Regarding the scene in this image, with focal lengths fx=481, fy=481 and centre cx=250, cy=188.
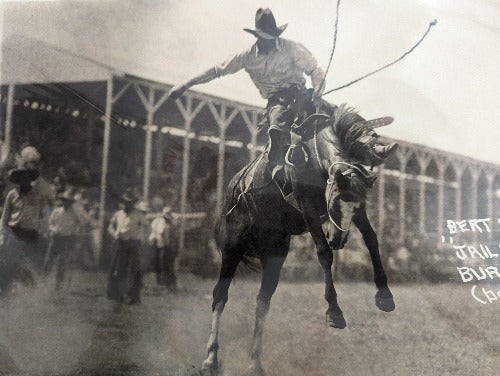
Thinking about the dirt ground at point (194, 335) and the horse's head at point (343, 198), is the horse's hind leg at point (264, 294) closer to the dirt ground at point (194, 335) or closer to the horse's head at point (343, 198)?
the dirt ground at point (194, 335)

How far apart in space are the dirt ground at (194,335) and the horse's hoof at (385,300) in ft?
0.13

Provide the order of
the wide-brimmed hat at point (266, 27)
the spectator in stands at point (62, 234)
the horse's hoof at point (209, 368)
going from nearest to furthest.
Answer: the horse's hoof at point (209, 368), the spectator in stands at point (62, 234), the wide-brimmed hat at point (266, 27)

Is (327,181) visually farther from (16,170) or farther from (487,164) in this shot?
(16,170)

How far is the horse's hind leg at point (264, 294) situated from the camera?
3.12m

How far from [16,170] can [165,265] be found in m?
1.21

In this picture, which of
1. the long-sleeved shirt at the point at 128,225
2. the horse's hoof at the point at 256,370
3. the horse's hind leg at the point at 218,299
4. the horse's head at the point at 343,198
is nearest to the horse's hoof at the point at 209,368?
the horse's hind leg at the point at 218,299

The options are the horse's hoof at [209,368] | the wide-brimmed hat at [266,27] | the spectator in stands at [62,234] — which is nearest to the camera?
the horse's hoof at [209,368]

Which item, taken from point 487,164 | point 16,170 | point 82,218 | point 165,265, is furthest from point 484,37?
point 16,170

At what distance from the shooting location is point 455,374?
10.5ft

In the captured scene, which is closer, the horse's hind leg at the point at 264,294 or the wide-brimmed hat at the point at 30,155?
the horse's hind leg at the point at 264,294

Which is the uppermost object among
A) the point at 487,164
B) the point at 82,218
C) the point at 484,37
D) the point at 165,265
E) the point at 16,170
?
the point at 484,37

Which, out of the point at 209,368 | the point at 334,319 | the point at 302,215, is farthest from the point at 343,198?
the point at 209,368

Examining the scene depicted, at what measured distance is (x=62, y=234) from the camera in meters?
3.21

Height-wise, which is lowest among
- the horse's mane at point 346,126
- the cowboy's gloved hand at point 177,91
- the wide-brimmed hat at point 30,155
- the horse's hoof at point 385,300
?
the horse's hoof at point 385,300
